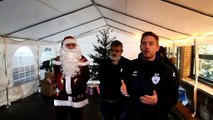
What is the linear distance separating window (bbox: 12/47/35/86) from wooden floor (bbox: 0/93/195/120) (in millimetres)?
646

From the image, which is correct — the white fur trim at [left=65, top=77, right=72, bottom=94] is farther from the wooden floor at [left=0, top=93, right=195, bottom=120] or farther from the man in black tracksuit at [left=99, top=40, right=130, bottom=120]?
the wooden floor at [left=0, top=93, right=195, bottom=120]

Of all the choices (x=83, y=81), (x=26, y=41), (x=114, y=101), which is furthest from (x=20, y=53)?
(x=114, y=101)

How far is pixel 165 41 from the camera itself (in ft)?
21.7

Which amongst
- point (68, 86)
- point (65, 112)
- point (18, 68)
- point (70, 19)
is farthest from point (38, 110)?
point (68, 86)

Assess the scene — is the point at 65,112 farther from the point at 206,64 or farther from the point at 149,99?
the point at 206,64

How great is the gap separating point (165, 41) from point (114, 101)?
4.42 metres

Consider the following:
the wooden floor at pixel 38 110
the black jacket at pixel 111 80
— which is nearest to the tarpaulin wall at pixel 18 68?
the wooden floor at pixel 38 110

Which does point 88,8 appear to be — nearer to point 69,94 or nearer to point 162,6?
point 162,6

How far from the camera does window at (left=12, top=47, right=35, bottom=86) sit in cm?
594

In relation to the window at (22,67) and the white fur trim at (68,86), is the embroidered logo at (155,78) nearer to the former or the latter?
the white fur trim at (68,86)

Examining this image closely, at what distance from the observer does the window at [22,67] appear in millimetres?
5941

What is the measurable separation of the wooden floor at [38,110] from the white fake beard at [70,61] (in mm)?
1787

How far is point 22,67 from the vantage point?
6.39m

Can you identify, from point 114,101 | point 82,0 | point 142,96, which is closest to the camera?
point 142,96
